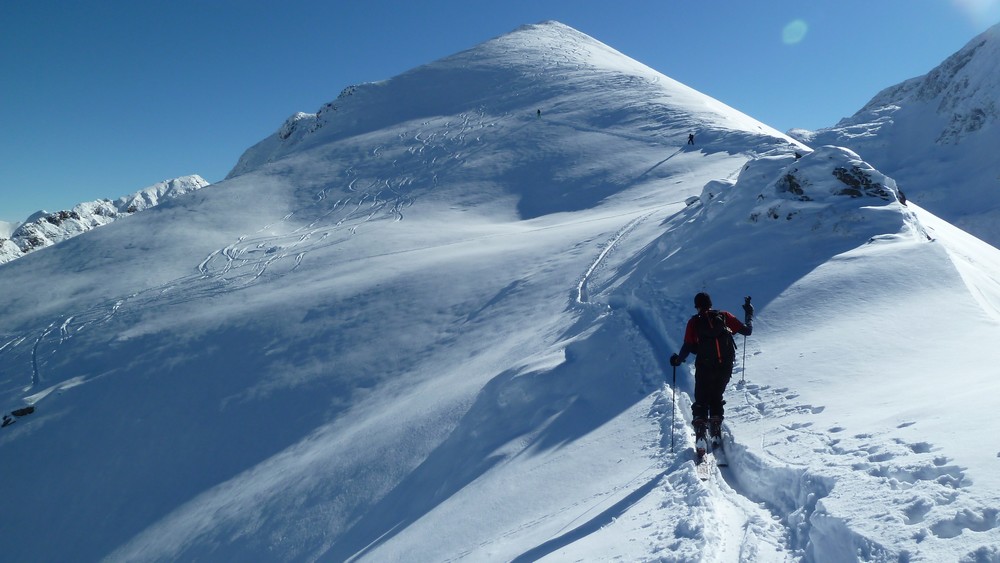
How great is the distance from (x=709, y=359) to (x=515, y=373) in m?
5.91

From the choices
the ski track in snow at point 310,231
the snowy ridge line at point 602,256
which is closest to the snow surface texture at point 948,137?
the snowy ridge line at point 602,256

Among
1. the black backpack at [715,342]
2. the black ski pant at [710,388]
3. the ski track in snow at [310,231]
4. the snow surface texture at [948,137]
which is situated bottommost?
the snow surface texture at [948,137]

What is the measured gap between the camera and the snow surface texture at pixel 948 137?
51.1 metres

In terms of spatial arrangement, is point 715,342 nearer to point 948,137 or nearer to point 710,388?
point 710,388

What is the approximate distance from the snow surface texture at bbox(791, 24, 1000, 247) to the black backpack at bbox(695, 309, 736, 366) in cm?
5329

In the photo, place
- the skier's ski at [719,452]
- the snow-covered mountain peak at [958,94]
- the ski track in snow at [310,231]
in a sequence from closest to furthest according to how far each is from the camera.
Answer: the skier's ski at [719,452] → the ski track in snow at [310,231] → the snow-covered mountain peak at [958,94]

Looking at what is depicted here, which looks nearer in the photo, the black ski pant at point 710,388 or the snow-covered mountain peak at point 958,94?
the black ski pant at point 710,388

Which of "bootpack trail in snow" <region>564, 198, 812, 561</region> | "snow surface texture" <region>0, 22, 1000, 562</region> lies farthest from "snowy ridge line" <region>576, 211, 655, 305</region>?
"bootpack trail in snow" <region>564, 198, 812, 561</region>

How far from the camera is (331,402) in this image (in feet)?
59.6

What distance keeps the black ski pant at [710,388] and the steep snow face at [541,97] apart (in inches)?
1280

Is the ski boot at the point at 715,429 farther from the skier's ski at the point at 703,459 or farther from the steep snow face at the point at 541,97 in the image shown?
the steep snow face at the point at 541,97

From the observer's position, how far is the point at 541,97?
55.6 meters

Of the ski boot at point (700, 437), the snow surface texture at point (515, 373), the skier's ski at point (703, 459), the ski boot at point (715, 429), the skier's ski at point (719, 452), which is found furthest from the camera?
the ski boot at point (715, 429)

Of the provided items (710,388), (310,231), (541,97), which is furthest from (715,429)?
(541,97)
